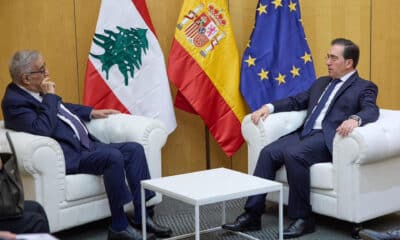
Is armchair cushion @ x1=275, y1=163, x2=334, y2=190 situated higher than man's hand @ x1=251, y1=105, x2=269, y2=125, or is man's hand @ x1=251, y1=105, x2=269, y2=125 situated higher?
man's hand @ x1=251, y1=105, x2=269, y2=125

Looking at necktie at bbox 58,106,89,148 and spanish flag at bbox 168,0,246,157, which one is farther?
spanish flag at bbox 168,0,246,157

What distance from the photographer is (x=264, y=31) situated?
4781 mm

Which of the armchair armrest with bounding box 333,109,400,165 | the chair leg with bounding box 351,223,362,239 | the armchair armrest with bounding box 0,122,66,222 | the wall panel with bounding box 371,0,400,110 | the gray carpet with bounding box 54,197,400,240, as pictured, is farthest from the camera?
the wall panel with bounding box 371,0,400,110

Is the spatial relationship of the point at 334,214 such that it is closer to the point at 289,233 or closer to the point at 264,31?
the point at 289,233

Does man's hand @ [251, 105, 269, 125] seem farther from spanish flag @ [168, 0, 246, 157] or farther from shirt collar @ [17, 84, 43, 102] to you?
shirt collar @ [17, 84, 43, 102]

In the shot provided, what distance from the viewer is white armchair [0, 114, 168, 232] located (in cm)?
335

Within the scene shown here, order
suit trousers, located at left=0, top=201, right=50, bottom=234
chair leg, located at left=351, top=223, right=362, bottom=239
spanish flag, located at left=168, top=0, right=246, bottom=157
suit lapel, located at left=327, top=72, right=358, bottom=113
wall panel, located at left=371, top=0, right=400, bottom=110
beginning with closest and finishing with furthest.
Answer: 1. suit trousers, located at left=0, top=201, right=50, bottom=234
2. chair leg, located at left=351, top=223, right=362, bottom=239
3. suit lapel, located at left=327, top=72, right=358, bottom=113
4. spanish flag, located at left=168, top=0, right=246, bottom=157
5. wall panel, located at left=371, top=0, right=400, bottom=110

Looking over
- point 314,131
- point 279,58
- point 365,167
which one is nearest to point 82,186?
point 314,131

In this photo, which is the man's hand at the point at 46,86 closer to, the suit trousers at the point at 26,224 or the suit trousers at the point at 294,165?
the suit trousers at the point at 26,224

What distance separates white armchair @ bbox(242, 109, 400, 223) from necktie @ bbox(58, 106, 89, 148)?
1.39 meters

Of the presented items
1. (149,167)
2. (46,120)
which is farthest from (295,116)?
(46,120)

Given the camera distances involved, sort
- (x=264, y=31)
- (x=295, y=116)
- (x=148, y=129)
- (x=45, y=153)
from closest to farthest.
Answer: (x=45, y=153)
(x=148, y=129)
(x=295, y=116)
(x=264, y=31)

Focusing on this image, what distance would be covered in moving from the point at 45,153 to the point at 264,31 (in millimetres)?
2132

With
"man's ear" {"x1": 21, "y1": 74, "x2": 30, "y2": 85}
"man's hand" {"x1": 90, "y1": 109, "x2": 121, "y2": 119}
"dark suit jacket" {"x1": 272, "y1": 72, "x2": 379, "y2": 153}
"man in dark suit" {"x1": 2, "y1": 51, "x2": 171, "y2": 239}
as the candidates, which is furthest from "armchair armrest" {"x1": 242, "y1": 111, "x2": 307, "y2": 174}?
"man's ear" {"x1": 21, "y1": 74, "x2": 30, "y2": 85}
